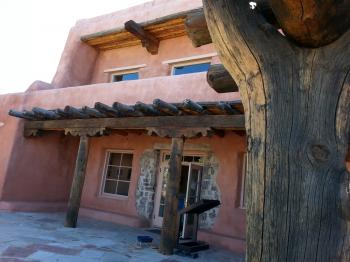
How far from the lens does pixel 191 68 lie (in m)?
9.25

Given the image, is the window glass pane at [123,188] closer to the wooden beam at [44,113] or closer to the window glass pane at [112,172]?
the window glass pane at [112,172]

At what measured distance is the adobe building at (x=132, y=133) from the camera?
6402 millimetres

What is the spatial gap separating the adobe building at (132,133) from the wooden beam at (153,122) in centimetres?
2

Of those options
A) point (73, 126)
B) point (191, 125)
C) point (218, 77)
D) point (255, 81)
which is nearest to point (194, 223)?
point (191, 125)

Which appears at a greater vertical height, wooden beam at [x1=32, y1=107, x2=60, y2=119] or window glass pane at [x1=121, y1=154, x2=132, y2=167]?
wooden beam at [x1=32, y1=107, x2=60, y2=119]

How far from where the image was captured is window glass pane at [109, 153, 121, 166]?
973cm

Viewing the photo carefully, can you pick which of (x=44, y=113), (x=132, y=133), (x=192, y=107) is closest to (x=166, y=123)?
(x=192, y=107)

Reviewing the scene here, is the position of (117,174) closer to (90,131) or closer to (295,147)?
(90,131)

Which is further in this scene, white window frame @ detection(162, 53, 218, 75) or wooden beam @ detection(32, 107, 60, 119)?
white window frame @ detection(162, 53, 218, 75)

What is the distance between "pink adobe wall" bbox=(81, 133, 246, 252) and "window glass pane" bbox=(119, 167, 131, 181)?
390 mm

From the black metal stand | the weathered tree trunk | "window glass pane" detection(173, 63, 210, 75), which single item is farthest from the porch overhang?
the weathered tree trunk

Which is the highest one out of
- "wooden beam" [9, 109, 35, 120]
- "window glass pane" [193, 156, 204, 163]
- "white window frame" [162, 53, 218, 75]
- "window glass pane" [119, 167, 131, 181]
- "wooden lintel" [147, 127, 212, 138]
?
"white window frame" [162, 53, 218, 75]

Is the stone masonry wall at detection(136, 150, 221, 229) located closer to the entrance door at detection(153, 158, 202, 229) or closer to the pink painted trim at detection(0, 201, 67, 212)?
the entrance door at detection(153, 158, 202, 229)

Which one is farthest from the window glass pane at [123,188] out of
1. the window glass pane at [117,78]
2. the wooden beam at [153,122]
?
the window glass pane at [117,78]
